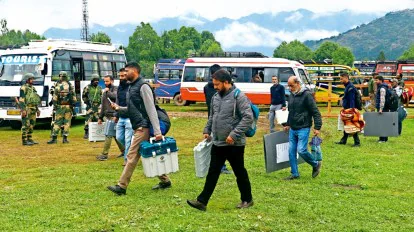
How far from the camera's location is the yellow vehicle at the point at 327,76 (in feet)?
98.9

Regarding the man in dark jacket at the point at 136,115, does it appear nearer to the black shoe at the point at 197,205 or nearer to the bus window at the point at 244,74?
the black shoe at the point at 197,205

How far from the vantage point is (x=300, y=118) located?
9055mm

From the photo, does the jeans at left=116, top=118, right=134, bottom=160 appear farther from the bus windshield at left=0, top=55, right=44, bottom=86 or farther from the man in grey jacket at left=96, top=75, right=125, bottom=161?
the bus windshield at left=0, top=55, right=44, bottom=86

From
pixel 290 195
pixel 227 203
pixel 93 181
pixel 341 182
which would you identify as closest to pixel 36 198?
pixel 93 181

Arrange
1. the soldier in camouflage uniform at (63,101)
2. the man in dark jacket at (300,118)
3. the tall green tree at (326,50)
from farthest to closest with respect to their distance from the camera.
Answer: the tall green tree at (326,50)
the soldier in camouflage uniform at (63,101)
the man in dark jacket at (300,118)

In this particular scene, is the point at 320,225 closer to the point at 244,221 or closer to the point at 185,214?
the point at 244,221

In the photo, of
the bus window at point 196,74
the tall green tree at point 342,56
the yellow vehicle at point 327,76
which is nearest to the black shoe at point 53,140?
the bus window at point 196,74

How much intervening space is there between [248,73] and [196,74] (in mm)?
3004

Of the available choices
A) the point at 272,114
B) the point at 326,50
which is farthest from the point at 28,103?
the point at 326,50

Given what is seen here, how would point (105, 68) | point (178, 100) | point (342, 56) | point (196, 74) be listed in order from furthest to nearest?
point (342, 56) → point (178, 100) → point (196, 74) → point (105, 68)

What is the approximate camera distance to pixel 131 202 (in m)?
7.56

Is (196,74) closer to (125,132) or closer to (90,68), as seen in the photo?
(90,68)

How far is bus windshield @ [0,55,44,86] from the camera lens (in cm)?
1866

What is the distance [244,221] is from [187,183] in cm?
251
